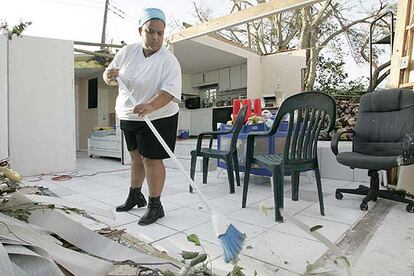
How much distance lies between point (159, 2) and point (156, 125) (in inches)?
232

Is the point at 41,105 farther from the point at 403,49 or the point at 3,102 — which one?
the point at 403,49

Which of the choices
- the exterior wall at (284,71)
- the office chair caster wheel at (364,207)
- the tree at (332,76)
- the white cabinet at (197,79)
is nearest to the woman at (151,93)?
the office chair caster wheel at (364,207)

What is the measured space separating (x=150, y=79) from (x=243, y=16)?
3.00 m

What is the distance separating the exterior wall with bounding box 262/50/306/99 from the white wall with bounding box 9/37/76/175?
5.07m

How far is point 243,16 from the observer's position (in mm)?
4297

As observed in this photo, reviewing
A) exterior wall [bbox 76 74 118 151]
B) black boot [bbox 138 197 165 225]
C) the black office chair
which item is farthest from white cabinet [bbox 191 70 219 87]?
black boot [bbox 138 197 165 225]

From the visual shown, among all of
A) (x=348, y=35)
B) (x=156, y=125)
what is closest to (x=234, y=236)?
(x=156, y=125)

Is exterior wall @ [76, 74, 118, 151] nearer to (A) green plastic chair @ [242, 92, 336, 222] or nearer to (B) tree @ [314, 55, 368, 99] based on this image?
(A) green plastic chair @ [242, 92, 336, 222]

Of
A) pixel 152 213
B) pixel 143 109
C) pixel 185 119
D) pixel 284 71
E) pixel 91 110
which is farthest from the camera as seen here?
pixel 185 119

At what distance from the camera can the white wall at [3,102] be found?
354 centimetres

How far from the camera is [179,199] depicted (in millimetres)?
2543

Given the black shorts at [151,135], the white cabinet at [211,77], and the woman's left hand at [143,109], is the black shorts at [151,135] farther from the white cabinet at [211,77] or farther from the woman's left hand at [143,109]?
the white cabinet at [211,77]

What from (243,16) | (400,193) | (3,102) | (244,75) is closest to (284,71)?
(244,75)

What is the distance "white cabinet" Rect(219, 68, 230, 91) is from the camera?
321 inches
